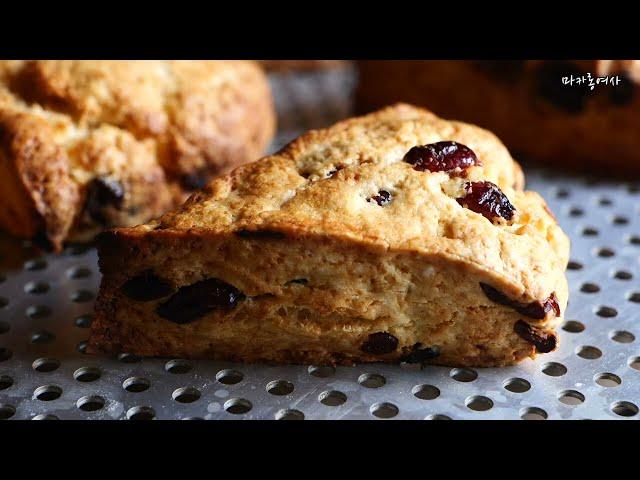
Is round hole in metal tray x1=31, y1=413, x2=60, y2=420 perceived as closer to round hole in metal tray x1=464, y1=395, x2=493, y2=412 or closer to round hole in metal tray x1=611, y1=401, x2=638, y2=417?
round hole in metal tray x1=464, y1=395, x2=493, y2=412

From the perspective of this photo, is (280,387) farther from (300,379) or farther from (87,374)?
(87,374)

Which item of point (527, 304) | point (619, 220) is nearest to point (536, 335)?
point (527, 304)

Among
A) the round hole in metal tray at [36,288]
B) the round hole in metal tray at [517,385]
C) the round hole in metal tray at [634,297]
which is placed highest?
the round hole in metal tray at [36,288]

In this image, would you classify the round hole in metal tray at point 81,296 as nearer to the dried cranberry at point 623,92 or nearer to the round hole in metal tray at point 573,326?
the round hole in metal tray at point 573,326

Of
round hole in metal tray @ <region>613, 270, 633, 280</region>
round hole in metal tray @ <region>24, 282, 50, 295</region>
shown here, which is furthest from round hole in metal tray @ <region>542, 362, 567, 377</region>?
round hole in metal tray @ <region>24, 282, 50, 295</region>

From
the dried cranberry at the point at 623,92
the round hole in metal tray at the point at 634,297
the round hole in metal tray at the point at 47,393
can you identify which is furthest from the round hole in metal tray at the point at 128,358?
the dried cranberry at the point at 623,92
